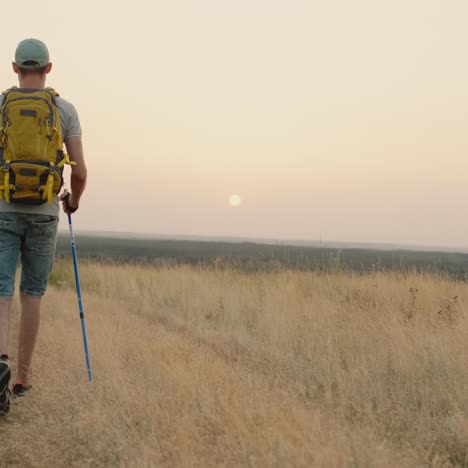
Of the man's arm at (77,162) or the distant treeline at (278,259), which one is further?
the distant treeline at (278,259)

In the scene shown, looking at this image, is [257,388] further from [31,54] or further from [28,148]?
[31,54]

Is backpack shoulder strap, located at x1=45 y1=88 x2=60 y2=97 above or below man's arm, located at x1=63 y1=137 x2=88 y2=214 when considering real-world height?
above

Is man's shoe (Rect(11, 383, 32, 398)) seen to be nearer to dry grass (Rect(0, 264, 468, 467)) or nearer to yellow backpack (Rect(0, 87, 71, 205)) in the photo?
dry grass (Rect(0, 264, 468, 467))

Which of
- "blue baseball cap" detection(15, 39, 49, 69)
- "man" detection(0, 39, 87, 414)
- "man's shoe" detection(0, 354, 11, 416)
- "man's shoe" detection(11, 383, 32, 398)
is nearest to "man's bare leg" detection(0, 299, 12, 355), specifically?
"man" detection(0, 39, 87, 414)

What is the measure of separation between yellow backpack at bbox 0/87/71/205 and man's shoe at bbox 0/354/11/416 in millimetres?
1056

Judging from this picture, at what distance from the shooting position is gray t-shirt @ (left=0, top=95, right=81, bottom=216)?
3.87 m

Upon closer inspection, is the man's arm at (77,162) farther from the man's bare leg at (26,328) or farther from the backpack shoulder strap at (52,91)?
the man's bare leg at (26,328)

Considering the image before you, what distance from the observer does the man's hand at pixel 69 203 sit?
4.34m

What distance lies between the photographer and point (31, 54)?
13.0 ft

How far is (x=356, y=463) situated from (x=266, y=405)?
856mm

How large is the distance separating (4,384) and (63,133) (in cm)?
174

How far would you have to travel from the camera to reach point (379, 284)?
30.1ft

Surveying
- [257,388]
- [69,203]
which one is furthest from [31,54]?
[257,388]

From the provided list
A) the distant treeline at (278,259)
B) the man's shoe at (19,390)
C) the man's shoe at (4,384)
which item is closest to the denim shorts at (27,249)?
the man's shoe at (4,384)
